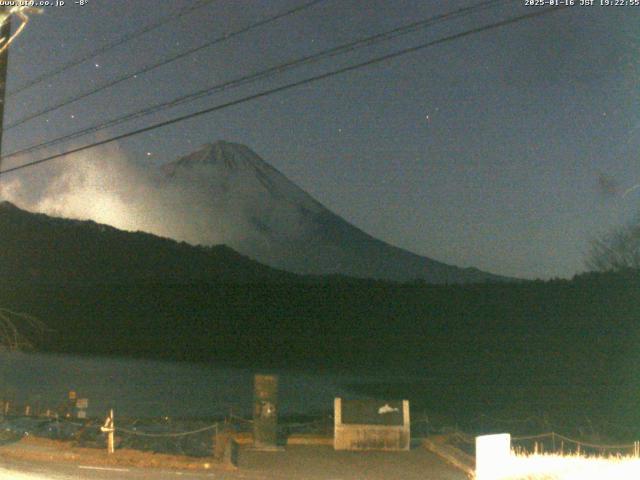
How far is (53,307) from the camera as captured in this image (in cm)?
12575

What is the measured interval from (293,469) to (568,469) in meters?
6.65

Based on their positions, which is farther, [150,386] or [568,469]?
[150,386]

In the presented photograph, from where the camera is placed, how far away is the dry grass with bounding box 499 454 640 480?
12.2m

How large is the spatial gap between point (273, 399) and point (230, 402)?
36149 millimetres

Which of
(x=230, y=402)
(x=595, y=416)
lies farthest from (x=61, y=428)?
(x=595, y=416)

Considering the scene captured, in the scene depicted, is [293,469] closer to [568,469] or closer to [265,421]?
[265,421]

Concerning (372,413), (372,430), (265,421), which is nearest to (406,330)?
(372,413)

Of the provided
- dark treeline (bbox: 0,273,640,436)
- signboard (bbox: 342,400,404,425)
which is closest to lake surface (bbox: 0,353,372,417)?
dark treeline (bbox: 0,273,640,436)

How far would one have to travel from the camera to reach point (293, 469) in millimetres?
17516

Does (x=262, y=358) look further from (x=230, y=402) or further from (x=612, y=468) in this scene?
(x=612, y=468)

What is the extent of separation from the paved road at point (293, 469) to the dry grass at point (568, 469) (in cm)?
227

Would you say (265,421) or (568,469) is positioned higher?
(265,421)

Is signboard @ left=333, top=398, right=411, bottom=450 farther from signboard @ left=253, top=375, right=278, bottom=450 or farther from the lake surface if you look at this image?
the lake surface

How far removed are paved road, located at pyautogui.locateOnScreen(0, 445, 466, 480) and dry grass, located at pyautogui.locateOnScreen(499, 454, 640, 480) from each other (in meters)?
2.27
